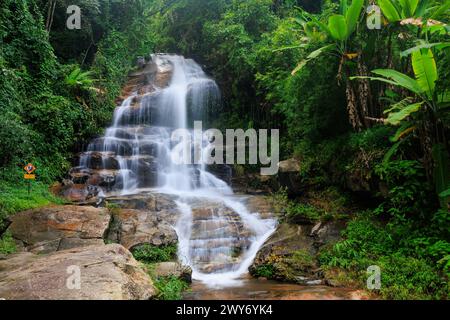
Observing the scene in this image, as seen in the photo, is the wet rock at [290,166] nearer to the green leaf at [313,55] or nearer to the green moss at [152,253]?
the green leaf at [313,55]

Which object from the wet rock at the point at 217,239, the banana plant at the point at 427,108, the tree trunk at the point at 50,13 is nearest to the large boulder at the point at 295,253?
the wet rock at the point at 217,239

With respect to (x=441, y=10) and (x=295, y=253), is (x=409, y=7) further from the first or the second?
(x=295, y=253)

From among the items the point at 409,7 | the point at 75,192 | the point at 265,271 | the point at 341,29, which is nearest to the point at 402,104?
the point at 409,7

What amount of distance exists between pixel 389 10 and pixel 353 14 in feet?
2.66

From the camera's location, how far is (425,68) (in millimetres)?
5969

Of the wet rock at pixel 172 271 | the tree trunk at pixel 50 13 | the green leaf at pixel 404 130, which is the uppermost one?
the tree trunk at pixel 50 13

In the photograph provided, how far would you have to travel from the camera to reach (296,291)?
6074mm

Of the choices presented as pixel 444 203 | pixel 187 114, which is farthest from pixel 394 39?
pixel 187 114

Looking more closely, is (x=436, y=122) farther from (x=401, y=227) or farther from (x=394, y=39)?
(x=394, y=39)

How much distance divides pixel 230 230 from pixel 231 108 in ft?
30.4

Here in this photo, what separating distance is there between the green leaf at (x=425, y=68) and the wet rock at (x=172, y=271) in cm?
546

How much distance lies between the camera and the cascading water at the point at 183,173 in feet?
28.2

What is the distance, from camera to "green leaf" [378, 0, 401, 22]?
7266mm

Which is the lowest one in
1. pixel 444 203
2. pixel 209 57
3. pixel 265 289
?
pixel 265 289
